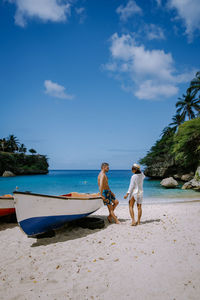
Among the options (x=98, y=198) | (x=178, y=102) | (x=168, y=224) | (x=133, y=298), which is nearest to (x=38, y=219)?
(x=98, y=198)

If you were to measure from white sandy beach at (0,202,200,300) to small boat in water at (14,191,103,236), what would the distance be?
462 mm

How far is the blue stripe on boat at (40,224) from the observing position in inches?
187

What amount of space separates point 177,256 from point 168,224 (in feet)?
8.06

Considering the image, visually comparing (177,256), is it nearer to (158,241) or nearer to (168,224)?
(158,241)

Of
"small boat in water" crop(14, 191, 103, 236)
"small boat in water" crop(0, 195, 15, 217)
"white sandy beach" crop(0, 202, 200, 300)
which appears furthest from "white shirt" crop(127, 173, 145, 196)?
"small boat in water" crop(0, 195, 15, 217)

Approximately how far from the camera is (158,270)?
3.31 meters

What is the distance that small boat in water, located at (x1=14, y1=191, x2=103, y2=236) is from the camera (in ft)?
15.3

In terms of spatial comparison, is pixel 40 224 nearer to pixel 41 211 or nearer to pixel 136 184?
pixel 41 211

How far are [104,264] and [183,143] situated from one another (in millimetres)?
19559

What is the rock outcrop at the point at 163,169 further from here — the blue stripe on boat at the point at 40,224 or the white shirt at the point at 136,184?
the blue stripe on boat at the point at 40,224

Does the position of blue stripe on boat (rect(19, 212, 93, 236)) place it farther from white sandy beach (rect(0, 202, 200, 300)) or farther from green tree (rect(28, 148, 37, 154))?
green tree (rect(28, 148, 37, 154))

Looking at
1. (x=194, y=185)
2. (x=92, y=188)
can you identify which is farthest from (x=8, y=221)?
(x=92, y=188)

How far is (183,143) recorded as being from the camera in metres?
20.5

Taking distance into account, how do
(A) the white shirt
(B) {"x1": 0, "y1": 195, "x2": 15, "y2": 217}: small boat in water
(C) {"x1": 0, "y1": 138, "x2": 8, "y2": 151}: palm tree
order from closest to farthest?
(A) the white shirt < (B) {"x1": 0, "y1": 195, "x2": 15, "y2": 217}: small boat in water < (C) {"x1": 0, "y1": 138, "x2": 8, "y2": 151}: palm tree
